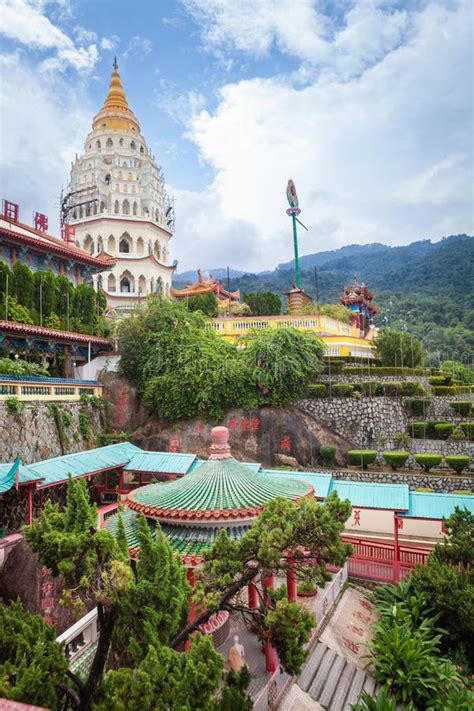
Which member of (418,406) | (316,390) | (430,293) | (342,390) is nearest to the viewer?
(418,406)

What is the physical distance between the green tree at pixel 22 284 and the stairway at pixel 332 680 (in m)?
18.2

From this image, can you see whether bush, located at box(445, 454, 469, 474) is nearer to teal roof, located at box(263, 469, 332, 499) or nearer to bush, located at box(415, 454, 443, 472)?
bush, located at box(415, 454, 443, 472)

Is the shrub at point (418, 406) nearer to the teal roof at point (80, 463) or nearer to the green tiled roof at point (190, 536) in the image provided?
the teal roof at point (80, 463)

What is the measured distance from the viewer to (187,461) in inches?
632

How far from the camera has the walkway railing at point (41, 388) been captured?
53.1 feet

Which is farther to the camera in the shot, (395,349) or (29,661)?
(395,349)

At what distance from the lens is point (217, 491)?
26.7 feet

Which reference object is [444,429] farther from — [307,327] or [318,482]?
[307,327]

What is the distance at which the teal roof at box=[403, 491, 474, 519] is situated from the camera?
1152 centimetres

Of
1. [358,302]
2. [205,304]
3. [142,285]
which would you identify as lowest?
[205,304]

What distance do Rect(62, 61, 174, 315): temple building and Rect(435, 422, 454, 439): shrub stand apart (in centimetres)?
2551

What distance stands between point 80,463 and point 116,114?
3805cm

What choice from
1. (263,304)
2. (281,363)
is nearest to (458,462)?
(281,363)

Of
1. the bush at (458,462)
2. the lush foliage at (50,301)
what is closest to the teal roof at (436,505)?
the bush at (458,462)
